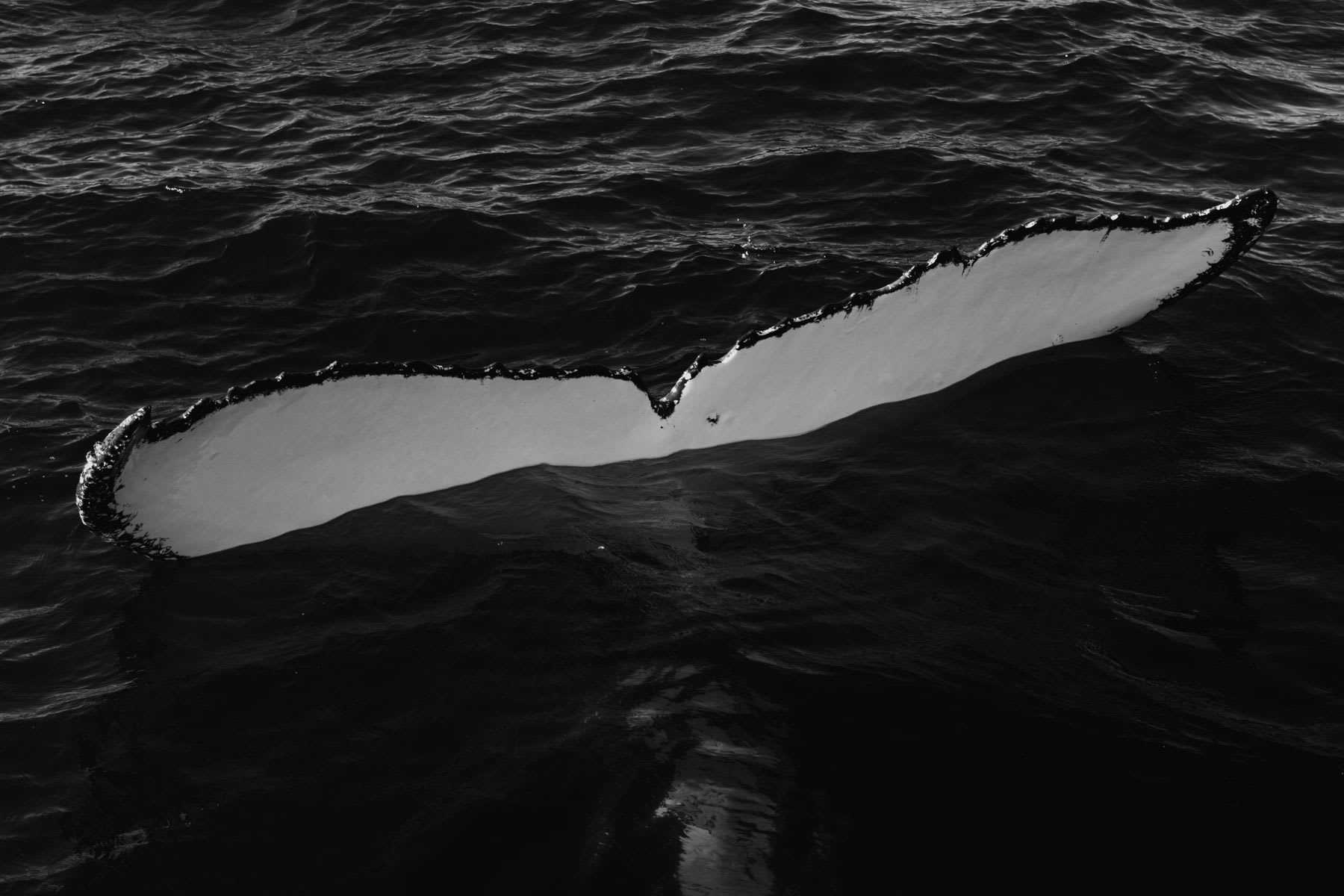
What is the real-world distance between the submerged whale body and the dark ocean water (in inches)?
10.0

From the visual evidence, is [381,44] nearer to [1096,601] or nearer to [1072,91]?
[1072,91]

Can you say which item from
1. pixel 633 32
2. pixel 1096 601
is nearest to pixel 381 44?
pixel 633 32

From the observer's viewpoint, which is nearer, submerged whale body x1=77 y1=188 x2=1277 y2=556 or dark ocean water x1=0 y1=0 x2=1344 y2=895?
dark ocean water x1=0 y1=0 x2=1344 y2=895

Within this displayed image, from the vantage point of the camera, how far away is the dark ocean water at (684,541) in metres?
5.99

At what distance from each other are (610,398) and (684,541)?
1.08 metres

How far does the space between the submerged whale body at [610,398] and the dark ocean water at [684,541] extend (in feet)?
0.83

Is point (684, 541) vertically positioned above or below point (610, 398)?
below

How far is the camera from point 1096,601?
24.2ft

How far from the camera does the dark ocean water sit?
5988 mm

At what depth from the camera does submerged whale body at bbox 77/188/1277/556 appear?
6.99 metres

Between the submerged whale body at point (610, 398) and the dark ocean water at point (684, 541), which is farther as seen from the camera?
the submerged whale body at point (610, 398)

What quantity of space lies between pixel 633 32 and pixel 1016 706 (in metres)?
13.0

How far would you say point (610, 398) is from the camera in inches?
324

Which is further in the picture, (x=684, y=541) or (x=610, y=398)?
(x=610, y=398)
